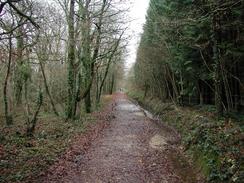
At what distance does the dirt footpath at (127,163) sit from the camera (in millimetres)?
7762

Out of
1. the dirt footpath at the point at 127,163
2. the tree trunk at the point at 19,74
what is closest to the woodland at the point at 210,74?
the dirt footpath at the point at 127,163

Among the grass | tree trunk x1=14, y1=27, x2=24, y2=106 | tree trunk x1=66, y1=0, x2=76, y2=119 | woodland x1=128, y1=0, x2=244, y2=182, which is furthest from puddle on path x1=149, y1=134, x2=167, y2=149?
tree trunk x1=14, y1=27, x2=24, y2=106

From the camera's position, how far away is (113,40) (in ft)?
66.9

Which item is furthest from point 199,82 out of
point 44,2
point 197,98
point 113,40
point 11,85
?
point 11,85

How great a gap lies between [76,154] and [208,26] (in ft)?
30.2

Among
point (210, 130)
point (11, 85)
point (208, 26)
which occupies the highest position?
point (208, 26)

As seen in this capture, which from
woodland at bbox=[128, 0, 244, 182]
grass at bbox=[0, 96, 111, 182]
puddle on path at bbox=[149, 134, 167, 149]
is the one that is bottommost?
puddle on path at bbox=[149, 134, 167, 149]

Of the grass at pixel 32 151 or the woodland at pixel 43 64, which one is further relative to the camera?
the woodland at pixel 43 64

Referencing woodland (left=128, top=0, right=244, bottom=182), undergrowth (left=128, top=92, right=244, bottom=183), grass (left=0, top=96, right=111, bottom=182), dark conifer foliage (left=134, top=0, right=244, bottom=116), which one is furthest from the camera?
dark conifer foliage (left=134, top=0, right=244, bottom=116)

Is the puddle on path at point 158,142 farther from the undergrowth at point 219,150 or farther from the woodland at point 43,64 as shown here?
the woodland at point 43,64

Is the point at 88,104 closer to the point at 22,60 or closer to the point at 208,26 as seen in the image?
the point at 22,60

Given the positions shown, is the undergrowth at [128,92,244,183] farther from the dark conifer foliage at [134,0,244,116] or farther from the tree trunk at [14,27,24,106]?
the tree trunk at [14,27,24,106]

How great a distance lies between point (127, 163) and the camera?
9.17 meters

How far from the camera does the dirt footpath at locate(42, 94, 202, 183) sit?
25.5 feet
